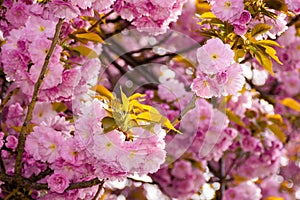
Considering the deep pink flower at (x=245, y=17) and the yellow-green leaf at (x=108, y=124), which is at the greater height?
the deep pink flower at (x=245, y=17)

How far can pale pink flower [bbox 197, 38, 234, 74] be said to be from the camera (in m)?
2.21

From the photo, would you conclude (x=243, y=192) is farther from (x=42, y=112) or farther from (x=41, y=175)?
(x=41, y=175)

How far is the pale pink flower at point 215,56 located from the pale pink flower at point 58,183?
0.59 meters

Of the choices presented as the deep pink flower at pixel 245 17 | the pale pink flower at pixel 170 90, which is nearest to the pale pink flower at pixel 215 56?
the deep pink flower at pixel 245 17

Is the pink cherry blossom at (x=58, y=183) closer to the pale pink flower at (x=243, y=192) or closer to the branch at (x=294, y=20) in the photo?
the branch at (x=294, y=20)

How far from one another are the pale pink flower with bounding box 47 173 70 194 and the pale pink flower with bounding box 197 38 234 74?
0.59 meters

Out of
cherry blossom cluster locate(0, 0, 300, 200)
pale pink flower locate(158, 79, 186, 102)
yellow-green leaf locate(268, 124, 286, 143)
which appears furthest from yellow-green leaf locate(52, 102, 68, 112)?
yellow-green leaf locate(268, 124, 286, 143)

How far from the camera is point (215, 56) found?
2.20m

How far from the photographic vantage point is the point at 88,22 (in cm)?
309

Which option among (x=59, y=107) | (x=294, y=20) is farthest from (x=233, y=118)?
(x=59, y=107)

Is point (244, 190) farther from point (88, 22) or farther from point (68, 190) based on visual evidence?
point (68, 190)

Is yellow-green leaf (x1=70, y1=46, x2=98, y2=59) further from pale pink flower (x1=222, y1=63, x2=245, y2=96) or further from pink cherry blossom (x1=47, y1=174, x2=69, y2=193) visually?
pale pink flower (x1=222, y1=63, x2=245, y2=96)

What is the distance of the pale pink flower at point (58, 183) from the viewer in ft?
7.93

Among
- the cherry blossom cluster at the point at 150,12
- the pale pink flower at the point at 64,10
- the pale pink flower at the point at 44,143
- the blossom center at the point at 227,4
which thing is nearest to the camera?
the blossom center at the point at 227,4
